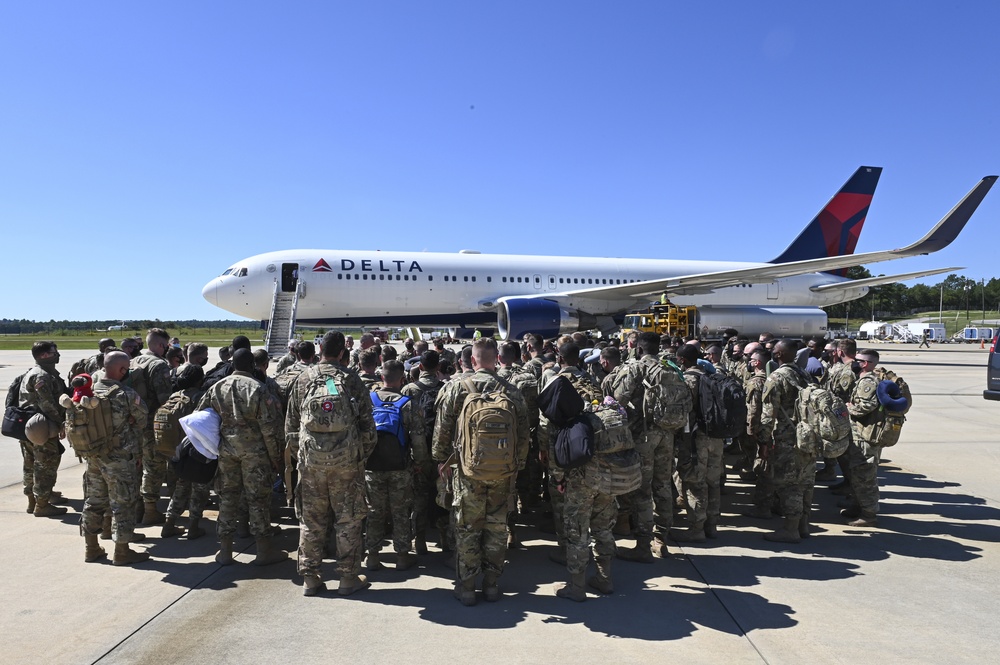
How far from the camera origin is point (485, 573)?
14.5 feet

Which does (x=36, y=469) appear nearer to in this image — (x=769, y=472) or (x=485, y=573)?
(x=485, y=573)

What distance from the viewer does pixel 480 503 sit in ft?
14.1

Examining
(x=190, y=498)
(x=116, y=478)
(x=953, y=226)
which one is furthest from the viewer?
(x=953, y=226)

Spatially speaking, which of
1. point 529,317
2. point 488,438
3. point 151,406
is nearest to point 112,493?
point 151,406

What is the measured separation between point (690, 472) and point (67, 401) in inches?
219

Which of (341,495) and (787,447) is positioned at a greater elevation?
(787,447)

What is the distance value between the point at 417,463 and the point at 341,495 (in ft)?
2.92

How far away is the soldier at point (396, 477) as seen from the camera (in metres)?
4.89

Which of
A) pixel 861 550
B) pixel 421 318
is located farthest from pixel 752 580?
pixel 421 318

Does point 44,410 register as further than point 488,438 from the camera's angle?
Yes

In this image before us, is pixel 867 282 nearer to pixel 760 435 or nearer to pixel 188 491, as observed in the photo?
pixel 760 435

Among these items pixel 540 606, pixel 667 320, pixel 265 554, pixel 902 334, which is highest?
pixel 902 334

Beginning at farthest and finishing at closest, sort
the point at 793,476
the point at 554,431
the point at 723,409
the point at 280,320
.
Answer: the point at 280,320
the point at 793,476
the point at 723,409
the point at 554,431

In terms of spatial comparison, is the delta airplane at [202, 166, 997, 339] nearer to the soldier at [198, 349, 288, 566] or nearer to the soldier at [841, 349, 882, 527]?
the soldier at [841, 349, 882, 527]
